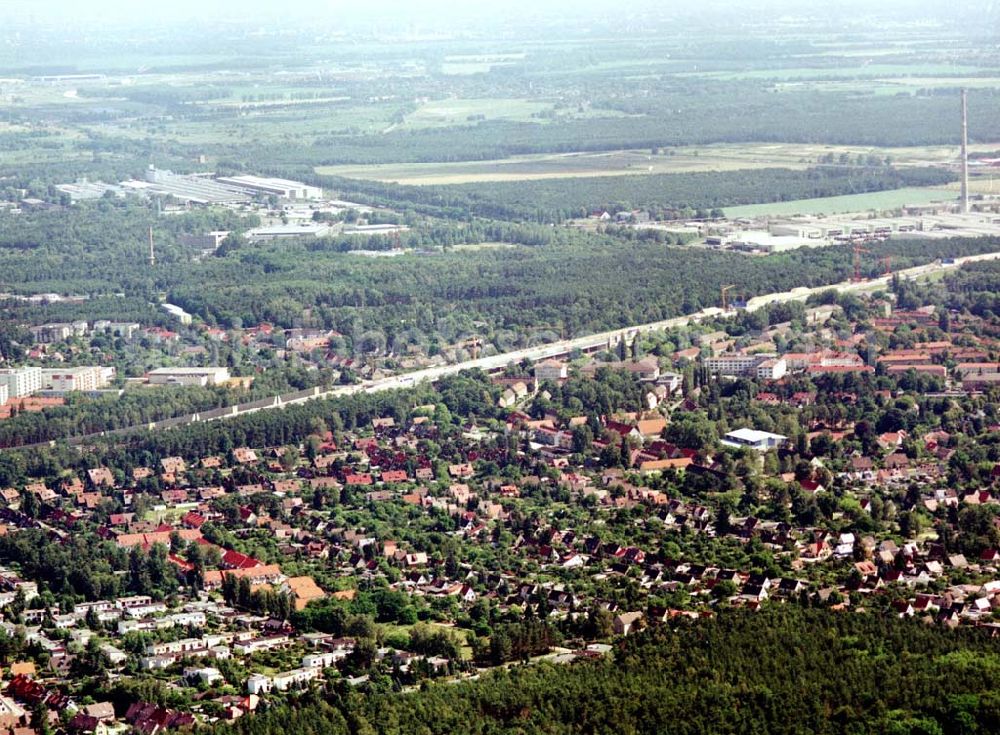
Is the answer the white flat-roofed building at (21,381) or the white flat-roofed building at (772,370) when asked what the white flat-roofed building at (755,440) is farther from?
the white flat-roofed building at (21,381)

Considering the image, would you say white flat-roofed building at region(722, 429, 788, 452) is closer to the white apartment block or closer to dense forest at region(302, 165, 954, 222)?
the white apartment block

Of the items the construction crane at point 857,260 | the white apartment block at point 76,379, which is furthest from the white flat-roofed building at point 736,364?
the white apartment block at point 76,379

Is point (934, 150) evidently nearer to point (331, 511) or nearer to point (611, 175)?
point (611, 175)

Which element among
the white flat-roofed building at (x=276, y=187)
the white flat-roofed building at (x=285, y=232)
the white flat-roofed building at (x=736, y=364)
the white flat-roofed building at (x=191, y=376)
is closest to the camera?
the white flat-roofed building at (x=736, y=364)

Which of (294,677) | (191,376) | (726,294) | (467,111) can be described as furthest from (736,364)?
(467,111)

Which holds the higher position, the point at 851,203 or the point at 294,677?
the point at 294,677


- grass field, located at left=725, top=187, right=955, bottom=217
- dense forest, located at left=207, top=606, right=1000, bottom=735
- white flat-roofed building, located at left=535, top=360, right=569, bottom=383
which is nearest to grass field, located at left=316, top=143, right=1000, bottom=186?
grass field, located at left=725, top=187, right=955, bottom=217

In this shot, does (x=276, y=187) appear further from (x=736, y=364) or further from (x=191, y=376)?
(x=736, y=364)
